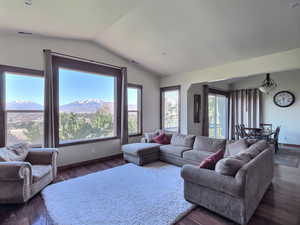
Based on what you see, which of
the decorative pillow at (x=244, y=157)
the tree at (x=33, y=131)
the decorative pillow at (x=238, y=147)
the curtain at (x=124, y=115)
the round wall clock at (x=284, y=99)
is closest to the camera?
the decorative pillow at (x=244, y=157)

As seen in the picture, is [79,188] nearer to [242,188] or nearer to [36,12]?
[242,188]

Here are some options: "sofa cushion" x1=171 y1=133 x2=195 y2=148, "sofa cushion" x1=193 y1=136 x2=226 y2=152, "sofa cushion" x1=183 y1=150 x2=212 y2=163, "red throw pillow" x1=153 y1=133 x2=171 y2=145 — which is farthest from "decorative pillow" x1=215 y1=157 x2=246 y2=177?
"red throw pillow" x1=153 y1=133 x2=171 y2=145

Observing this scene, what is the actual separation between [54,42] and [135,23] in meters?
2.08

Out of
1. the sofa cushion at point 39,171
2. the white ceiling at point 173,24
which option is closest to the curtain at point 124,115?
the white ceiling at point 173,24

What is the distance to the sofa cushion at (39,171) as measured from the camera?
2.69 meters

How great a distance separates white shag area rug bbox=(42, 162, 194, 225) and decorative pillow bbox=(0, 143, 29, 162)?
0.78 meters

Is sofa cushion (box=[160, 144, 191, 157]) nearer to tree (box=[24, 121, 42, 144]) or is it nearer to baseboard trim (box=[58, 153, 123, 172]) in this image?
baseboard trim (box=[58, 153, 123, 172])

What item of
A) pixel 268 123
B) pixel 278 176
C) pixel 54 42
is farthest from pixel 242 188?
pixel 268 123

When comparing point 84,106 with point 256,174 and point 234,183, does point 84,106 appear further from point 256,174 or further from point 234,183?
point 256,174

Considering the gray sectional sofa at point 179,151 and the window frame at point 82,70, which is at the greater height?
the window frame at point 82,70

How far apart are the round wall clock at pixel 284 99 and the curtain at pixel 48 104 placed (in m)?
8.48

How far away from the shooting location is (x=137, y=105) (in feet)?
19.4

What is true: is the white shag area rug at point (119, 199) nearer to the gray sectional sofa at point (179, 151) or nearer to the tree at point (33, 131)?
the gray sectional sofa at point (179, 151)

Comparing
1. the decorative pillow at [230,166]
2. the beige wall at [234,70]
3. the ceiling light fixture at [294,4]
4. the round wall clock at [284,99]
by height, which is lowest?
the decorative pillow at [230,166]
